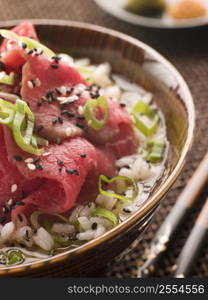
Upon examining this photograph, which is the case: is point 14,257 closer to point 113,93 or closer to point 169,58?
point 113,93

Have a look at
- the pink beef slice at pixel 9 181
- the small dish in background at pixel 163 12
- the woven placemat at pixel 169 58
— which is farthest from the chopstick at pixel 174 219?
the small dish in background at pixel 163 12

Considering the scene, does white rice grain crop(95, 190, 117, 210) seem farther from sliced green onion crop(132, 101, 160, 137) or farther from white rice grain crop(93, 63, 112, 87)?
white rice grain crop(93, 63, 112, 87)

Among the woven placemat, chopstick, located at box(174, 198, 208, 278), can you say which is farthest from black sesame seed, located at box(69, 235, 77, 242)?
chopstick, located at box(174, 198, 208, 278)

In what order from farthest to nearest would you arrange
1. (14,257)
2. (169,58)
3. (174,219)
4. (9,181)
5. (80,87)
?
(169,58) → (174,219) → (80,87) → (9,181) → (14,257)

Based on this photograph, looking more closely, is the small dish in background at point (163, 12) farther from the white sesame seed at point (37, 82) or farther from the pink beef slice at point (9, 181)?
the pink beef slice at point (9, 181)

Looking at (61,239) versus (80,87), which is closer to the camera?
(61,239)

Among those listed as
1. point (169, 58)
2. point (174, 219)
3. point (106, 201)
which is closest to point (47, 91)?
point (106, 201)

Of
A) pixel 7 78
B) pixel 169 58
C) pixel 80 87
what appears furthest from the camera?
pixel 169 58

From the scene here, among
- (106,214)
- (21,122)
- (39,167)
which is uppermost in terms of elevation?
(21,122)
